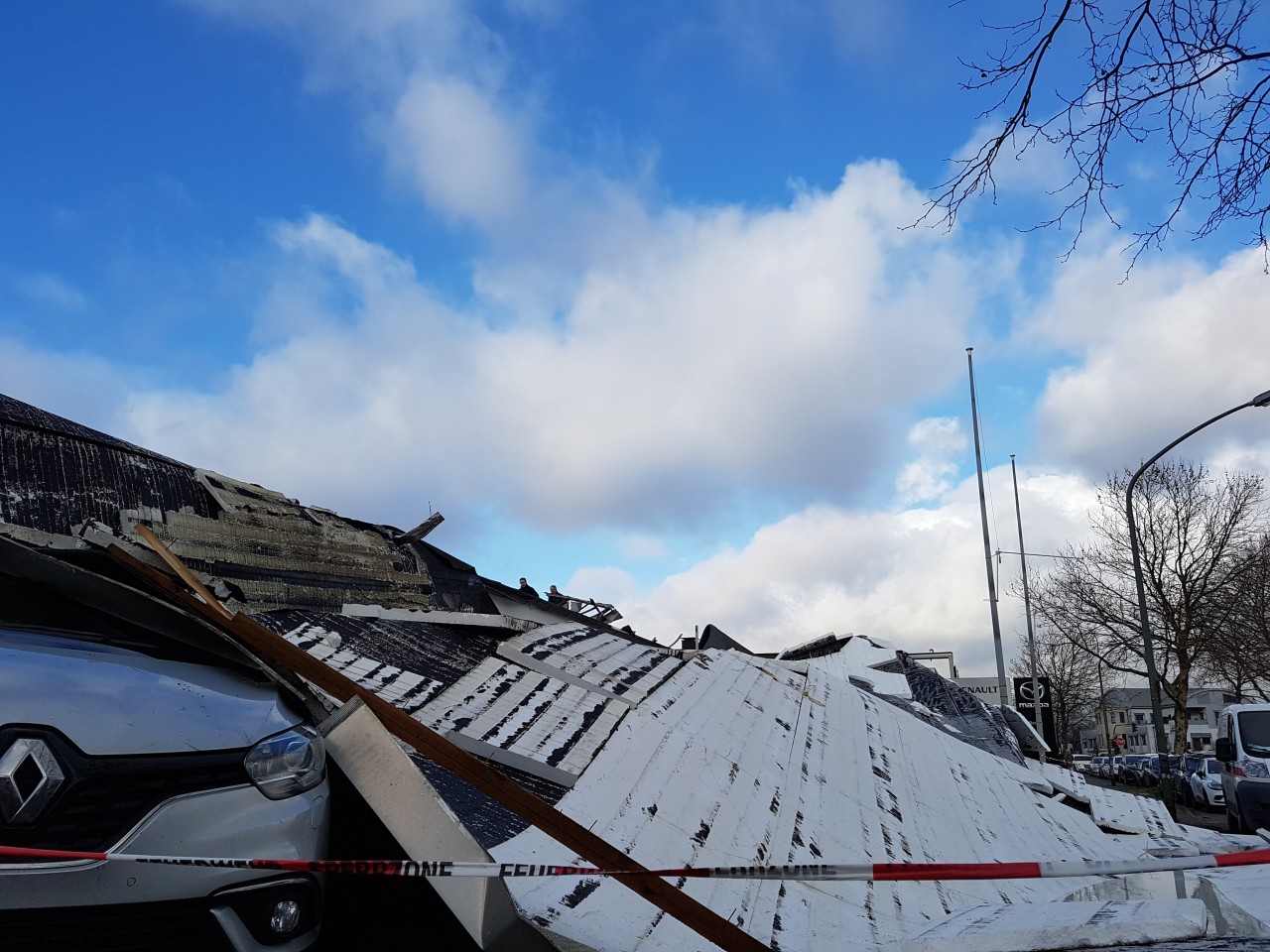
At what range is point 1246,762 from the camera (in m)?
13.1

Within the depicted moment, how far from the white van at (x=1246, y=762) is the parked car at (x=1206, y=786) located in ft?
33.0

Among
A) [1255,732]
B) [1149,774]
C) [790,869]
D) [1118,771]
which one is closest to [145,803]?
[790,869]

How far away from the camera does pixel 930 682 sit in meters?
15.9

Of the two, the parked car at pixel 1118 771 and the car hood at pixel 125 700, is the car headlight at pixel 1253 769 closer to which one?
the car hood at pixel 125 700

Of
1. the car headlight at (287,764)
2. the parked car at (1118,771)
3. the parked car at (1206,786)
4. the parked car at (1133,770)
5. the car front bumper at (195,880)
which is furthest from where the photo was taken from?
the parked car at (1118,771)

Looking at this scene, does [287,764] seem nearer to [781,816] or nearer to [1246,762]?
[781,816]

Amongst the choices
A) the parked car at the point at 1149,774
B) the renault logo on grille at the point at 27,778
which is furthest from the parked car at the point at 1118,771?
the renault logo on grille at the point at 27,778

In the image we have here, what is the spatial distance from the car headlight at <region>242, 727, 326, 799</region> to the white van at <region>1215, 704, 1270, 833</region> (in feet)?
46.3

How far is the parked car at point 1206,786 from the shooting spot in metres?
22.9

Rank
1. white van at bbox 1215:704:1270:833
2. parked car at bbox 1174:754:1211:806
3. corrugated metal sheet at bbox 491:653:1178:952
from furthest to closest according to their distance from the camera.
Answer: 1. parked car at bbox 1174:754:1211:806
2. white van at bbox 1215:704:1270:833
3. corrugated metal sheet at bbox 491:653:1178:952

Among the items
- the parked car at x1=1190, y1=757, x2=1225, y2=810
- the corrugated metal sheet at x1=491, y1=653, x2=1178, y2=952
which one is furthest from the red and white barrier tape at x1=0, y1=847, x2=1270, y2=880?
the parked car at x1=1190, y1=757, x2=1225, y2=810

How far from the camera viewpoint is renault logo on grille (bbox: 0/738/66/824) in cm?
232

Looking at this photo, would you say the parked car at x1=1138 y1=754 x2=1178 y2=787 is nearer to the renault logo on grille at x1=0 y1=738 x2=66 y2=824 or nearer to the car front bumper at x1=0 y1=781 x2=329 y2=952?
the car front bumper at x1=0 y1=781 x2=329 y2=952

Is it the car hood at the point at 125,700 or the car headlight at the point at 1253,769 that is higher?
the car headlight at the point at 1253,769
